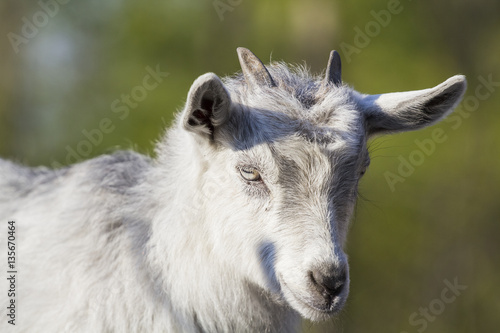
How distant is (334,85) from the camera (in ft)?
15.1

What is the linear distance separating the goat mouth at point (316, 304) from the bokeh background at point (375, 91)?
14.4m

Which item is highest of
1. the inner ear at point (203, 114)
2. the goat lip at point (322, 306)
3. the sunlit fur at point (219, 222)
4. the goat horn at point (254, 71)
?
the goat horn at point (254, 71)

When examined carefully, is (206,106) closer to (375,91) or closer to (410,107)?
(410,107)

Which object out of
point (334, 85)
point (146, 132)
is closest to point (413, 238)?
point (146, 132)

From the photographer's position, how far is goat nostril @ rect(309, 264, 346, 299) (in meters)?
3.70

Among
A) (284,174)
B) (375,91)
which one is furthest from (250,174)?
(375,91)

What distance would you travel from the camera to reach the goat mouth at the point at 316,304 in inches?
150

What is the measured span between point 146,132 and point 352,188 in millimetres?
16273

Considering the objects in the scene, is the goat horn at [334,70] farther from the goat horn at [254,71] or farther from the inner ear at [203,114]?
the inner ear at [203,114]

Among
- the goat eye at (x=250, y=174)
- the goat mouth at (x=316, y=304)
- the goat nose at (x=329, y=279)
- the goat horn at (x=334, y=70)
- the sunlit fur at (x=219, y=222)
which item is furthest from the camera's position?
the goat horn at (x=334, y=70)

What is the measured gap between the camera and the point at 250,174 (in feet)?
13.6

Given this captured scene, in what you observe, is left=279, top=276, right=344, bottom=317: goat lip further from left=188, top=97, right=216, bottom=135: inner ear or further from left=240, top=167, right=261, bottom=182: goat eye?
left=188, top=97, right=216, bottom=135: inner ear

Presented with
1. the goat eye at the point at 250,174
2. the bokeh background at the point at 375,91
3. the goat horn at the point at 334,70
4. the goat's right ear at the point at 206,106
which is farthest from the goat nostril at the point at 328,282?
the bokeh background at the point at 375,91

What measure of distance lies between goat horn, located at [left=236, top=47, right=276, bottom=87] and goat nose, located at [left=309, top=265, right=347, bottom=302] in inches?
57.9
